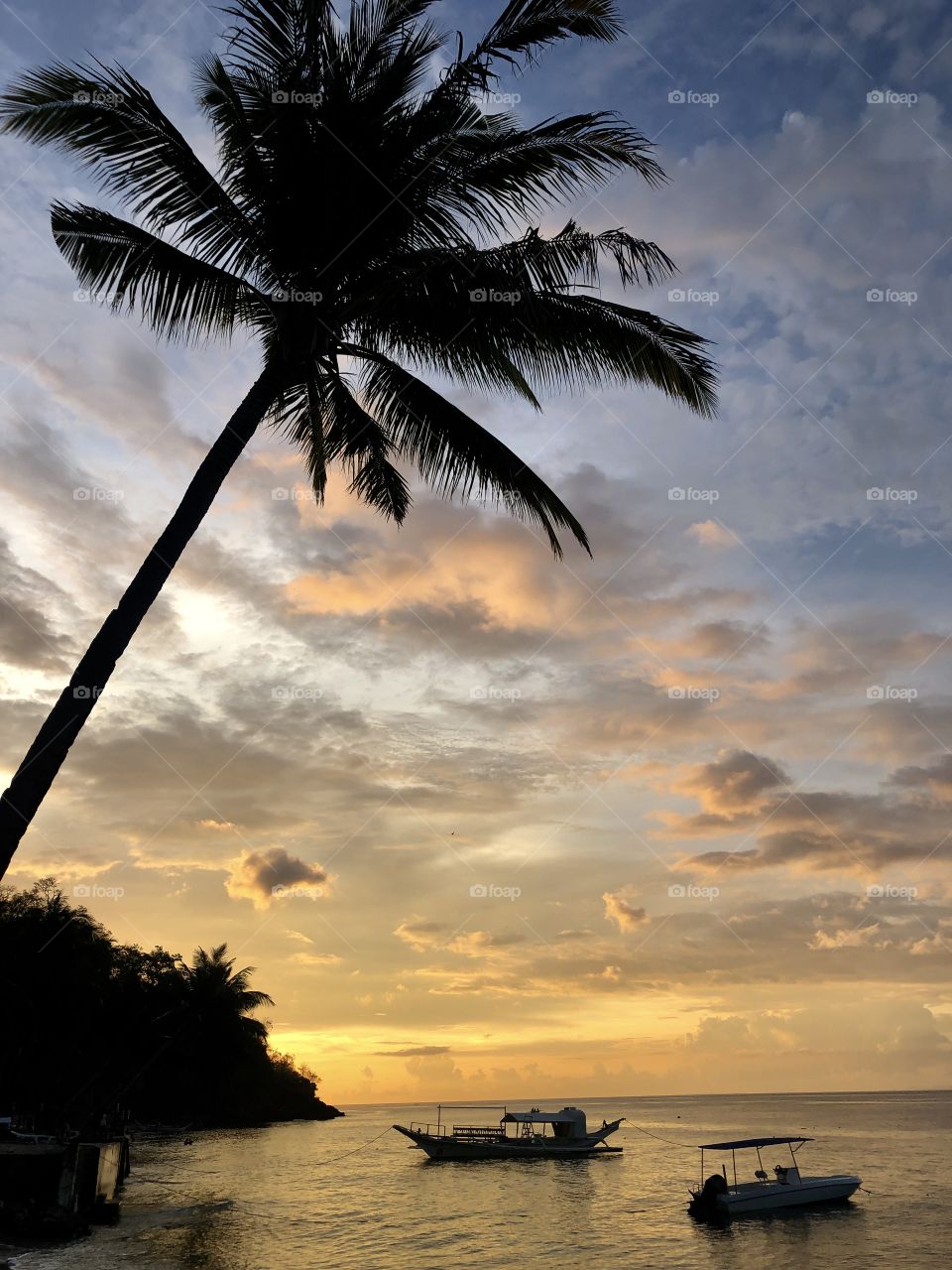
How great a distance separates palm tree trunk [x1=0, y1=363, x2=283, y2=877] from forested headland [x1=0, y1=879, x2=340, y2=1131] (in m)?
25.5

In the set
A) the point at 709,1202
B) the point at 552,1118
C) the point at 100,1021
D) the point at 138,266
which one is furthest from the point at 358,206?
the point at 552,1118

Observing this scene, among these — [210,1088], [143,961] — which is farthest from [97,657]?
[210,1088]

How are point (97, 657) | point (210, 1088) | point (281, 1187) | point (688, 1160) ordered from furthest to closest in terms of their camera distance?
1. point (210, 1088)
2. point (688, 1160)
3. point (281, 1187)
4. point (97, 657)

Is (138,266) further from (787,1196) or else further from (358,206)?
(787,1196)

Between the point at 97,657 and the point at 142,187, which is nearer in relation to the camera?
the point at 97,657

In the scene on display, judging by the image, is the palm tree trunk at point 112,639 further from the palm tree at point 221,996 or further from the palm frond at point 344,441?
the palm tree at point 221,996

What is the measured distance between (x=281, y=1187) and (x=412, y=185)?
179 ft

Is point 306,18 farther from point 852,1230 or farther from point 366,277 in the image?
point 852,1230

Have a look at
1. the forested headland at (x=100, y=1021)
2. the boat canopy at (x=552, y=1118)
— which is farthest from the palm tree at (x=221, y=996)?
the boat canopy at (x=552, y=1118)

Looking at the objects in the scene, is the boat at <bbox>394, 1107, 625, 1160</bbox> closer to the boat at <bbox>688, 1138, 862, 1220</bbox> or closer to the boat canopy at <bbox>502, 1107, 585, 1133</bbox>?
the boat canopy at <bbox>502, 1107, 585, 1133</bbox>

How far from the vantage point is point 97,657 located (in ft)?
26.1

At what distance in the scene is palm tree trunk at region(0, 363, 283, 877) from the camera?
754cm

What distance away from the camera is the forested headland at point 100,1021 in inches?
1788

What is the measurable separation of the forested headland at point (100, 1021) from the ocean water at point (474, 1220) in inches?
225
